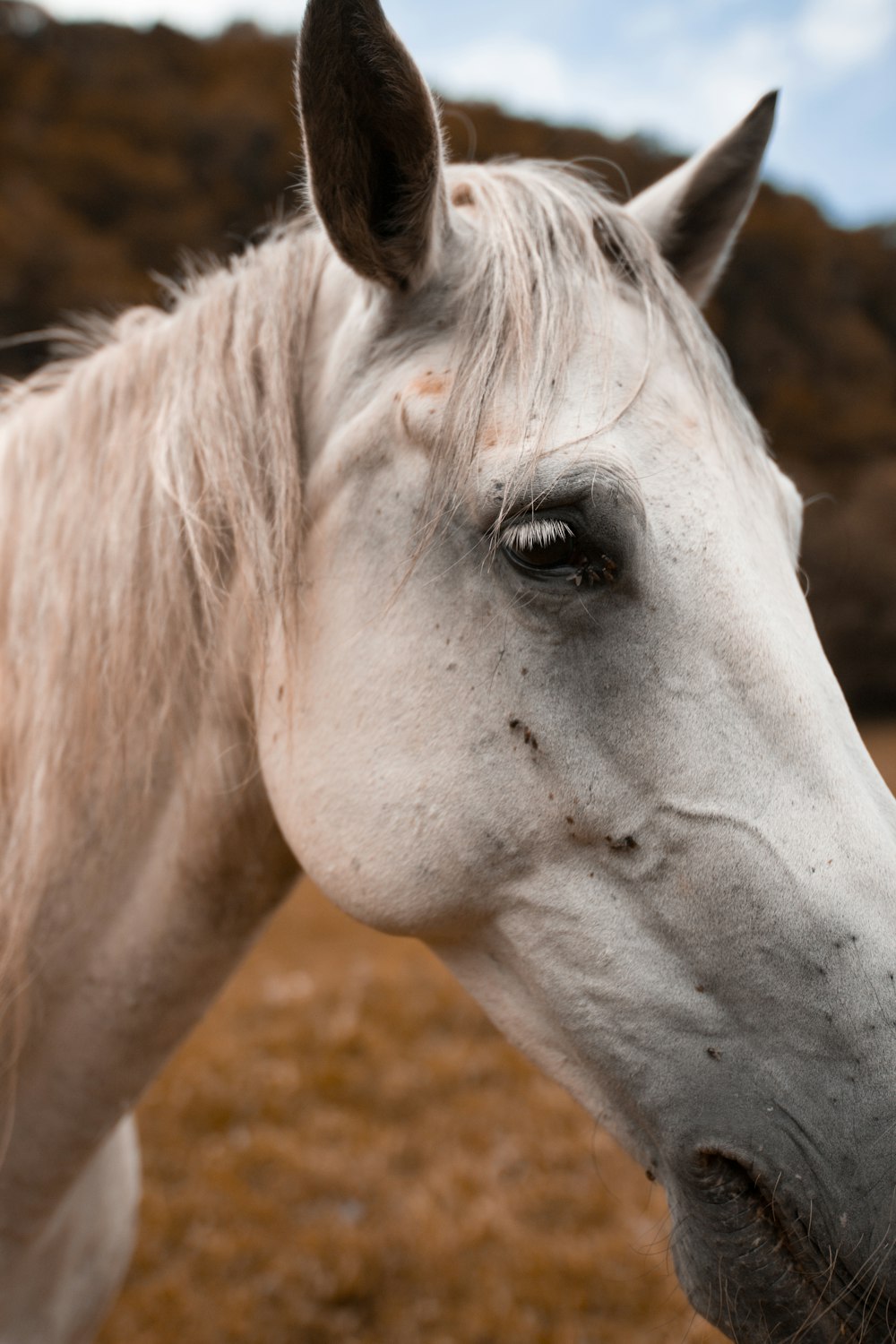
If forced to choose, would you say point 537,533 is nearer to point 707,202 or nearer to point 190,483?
point 190,483

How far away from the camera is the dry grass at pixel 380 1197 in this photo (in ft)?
9.91

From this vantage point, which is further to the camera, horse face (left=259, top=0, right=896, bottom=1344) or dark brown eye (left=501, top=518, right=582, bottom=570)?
dark brown eye (left=501, top=518, right=582, bottom=570)

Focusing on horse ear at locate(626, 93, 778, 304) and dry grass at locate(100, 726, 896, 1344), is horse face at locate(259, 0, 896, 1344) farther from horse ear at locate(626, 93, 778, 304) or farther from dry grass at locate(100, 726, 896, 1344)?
dry grass at locate(100, 726, 896, 1344)

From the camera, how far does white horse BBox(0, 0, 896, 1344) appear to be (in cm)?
94

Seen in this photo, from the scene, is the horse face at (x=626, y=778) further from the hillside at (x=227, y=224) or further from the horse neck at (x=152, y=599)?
the hillside at (x=227, y=224)

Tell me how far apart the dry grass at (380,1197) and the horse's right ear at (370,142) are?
1770 millimetres

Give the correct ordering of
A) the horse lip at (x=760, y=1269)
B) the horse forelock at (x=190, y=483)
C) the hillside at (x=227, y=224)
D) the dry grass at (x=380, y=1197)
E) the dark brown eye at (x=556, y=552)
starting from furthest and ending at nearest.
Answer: the hillside at (x=227, y=224)
the dry grass at (x=380, y=1197)
the horse forelock at (x=190, y=483)
the dark brown eye at (x=556, y=552)
the horse lip at (x=760, y=1269)

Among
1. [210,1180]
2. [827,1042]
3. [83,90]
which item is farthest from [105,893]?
[83,90]

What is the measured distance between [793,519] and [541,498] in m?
0.49

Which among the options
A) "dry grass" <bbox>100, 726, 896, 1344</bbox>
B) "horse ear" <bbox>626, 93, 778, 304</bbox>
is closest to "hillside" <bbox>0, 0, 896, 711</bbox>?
"dry grass" <bbox>100, 726, 896, 1344</bbox>

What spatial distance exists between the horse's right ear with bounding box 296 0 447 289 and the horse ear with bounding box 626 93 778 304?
1.80ft

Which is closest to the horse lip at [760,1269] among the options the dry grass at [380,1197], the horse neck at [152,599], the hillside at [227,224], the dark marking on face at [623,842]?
the dark marking on face at [623,842]

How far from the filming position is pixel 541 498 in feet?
3.35

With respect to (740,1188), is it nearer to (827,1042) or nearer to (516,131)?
(827,1042)
